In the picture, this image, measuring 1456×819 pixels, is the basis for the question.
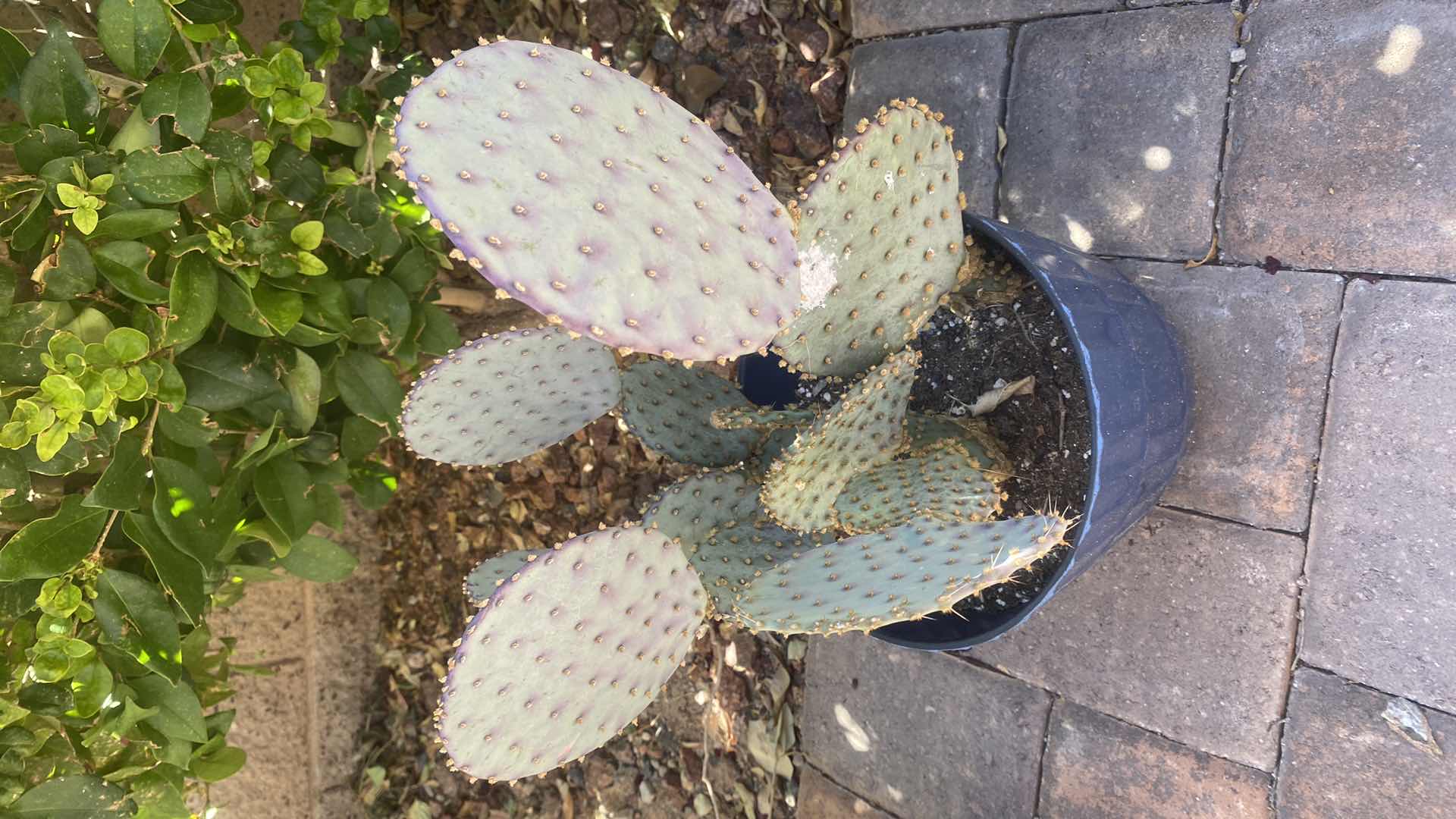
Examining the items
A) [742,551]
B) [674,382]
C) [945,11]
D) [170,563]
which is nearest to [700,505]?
[742,551]

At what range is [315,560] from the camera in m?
1.69

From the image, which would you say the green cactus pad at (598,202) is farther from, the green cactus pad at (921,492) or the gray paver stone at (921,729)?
the gray paver stone at (921,729)

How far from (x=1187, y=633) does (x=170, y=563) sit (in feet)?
5.30

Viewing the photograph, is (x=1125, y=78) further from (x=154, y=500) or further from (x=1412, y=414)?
(x=154, y=500)

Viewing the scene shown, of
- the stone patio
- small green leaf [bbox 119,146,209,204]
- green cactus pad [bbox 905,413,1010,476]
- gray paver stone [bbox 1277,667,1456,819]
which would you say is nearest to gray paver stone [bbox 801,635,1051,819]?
the stone patio

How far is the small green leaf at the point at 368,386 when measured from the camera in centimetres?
161

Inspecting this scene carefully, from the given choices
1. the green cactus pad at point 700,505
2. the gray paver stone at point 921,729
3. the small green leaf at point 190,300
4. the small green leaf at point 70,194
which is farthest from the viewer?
the gray paver stone at point 921,729

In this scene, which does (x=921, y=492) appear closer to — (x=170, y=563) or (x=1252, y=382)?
(x=1252, y=382)

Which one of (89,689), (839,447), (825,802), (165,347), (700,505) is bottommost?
(825,802)

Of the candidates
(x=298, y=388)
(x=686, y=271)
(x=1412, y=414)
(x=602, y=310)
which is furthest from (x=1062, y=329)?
(x=298, y=388)

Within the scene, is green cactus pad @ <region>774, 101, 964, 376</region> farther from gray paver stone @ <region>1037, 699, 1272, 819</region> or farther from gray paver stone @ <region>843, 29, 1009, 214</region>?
gray paver stone @ <region>1037, 699, 1272, 819</region>

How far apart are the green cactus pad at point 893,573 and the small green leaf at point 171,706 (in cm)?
93

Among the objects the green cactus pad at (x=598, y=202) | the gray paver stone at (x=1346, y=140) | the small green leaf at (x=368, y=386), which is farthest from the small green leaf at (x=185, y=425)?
the gray paver stone at (x=1346, y=140)

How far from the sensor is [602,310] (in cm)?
90
